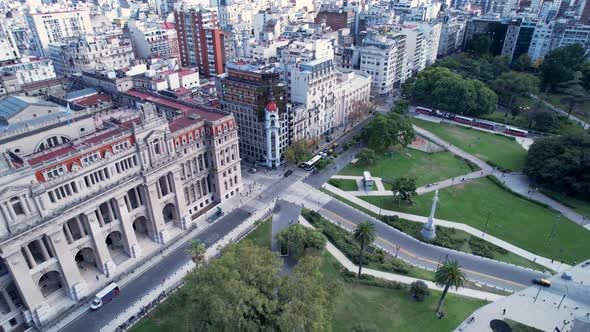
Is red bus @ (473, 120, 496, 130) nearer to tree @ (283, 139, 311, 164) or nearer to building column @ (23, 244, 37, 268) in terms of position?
tree @ (283, 139, 311, 164)

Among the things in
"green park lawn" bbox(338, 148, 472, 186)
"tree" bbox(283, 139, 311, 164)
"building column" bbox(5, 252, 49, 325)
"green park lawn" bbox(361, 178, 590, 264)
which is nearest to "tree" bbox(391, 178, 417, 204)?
"green park lawn" bbox(361, 178, 590, 264)

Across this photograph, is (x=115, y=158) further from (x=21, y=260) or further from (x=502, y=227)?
(x=502, y=227)

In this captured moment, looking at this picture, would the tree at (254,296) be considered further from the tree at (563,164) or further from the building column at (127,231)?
the tree at (563,164)

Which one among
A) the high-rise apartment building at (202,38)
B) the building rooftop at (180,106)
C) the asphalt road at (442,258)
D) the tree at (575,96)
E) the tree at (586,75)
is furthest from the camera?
the high-rise apartment building at (202,38)

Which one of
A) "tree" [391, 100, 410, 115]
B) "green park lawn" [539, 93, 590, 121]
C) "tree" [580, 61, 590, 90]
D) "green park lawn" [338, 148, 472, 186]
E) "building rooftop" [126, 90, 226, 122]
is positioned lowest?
"green park lawn" [338, 148, 472, 186]

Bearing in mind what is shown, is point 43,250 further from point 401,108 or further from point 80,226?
point 401,108

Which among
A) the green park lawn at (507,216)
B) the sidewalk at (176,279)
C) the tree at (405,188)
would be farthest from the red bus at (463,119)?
the sidewalk at (176,279)
